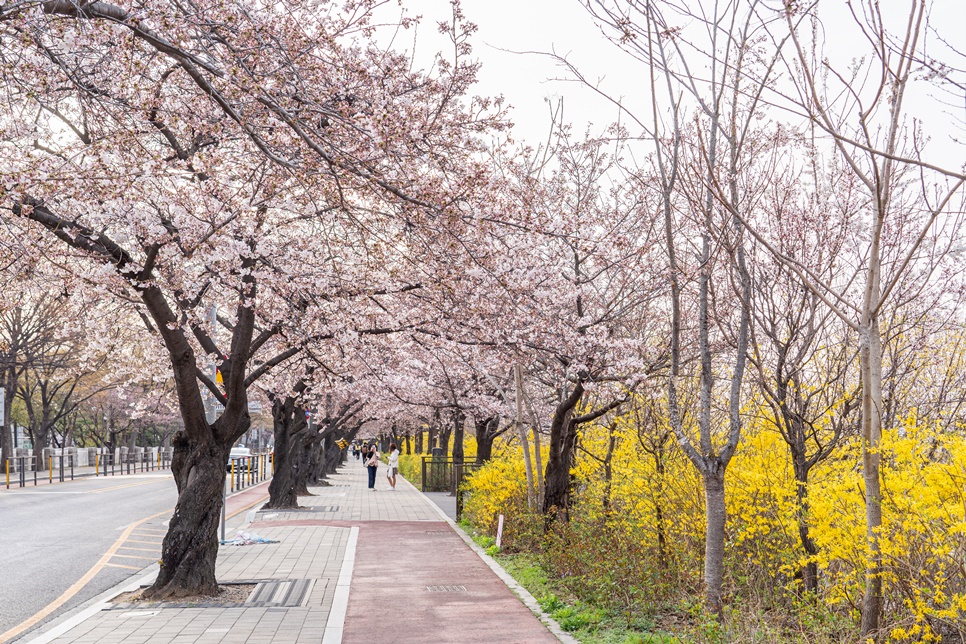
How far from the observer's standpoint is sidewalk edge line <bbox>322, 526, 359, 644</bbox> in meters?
8.11

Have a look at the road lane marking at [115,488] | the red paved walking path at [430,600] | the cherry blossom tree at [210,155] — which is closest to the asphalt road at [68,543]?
the road lane marking at [115,488]

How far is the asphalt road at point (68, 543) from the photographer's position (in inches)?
434

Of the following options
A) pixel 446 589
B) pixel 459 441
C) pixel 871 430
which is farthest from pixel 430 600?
pixel 459 441

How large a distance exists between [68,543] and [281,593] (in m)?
7.28

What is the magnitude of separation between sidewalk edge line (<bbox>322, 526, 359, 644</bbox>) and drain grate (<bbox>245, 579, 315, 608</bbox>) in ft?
1.32

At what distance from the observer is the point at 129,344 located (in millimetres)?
21031

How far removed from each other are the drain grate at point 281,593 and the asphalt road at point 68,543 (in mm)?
2070

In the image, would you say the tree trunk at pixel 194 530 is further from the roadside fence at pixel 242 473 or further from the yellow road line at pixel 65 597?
the roadside fence at pixel 242 473

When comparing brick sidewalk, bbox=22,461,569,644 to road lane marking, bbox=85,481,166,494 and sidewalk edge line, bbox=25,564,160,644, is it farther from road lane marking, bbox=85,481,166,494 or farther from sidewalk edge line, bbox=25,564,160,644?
road lane marking, bbox=85,481,166,494

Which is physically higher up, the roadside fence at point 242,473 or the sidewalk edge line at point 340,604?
the sidewalk edge line at point 340,604

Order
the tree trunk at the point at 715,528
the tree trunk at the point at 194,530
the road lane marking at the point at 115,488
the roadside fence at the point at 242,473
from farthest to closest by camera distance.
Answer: the roadside fence at the point at 242,473 < the road lane marking at the point at 115,488 < the tree trunk at the point at 194,530 < the tree trunk at the point at 715,528

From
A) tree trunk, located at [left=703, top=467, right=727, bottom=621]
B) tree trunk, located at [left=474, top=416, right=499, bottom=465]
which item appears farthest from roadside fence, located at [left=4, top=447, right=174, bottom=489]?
tree trunk, located at [left=703, top=467, right=727, bottom=621]

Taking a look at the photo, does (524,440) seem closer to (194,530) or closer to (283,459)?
(194,530)

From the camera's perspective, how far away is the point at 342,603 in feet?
32.1
